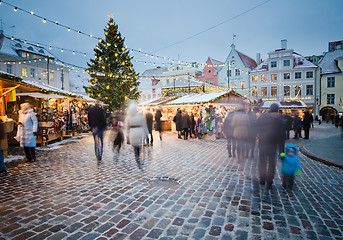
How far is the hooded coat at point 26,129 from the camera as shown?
6.58m

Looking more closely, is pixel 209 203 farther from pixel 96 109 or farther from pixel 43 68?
pixel 43 68

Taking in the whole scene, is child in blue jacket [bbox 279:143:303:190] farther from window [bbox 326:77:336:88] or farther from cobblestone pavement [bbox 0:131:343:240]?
window [bbox 326:77:336:88]

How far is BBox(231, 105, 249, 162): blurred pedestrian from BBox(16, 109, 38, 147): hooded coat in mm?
6308

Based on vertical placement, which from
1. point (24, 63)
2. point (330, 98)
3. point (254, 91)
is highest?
point (24, 63)

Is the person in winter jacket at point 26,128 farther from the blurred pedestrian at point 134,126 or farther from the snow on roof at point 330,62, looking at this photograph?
the snow on roof at point 330,62

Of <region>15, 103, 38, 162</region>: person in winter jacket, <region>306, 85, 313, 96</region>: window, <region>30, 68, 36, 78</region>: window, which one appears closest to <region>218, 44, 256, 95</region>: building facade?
<region>306, 85, 313, 96</region>: window

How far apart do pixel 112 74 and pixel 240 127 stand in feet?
65.9

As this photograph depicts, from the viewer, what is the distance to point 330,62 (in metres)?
33.8

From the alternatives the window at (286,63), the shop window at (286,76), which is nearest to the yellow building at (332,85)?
the shop window at (286,76)

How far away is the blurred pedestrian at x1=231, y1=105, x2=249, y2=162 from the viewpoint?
6.46 meters

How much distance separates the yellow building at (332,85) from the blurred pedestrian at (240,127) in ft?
107

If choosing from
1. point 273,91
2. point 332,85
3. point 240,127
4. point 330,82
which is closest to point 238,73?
point 273,91

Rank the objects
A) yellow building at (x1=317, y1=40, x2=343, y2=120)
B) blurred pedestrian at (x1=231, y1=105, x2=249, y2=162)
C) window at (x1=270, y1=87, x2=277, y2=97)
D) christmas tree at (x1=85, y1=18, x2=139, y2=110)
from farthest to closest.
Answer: window at (x1=270, y1=87, x2=277, y2=97), yellow building at (x1=317, y1=40, x2=343, y2=120), christmas tree at (x1=85, y1=18, x2=139, y2=110), blurred pedestrian at (x1=231, y1=105, x2=249, y2=162)

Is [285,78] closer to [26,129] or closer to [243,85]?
[243,85]
